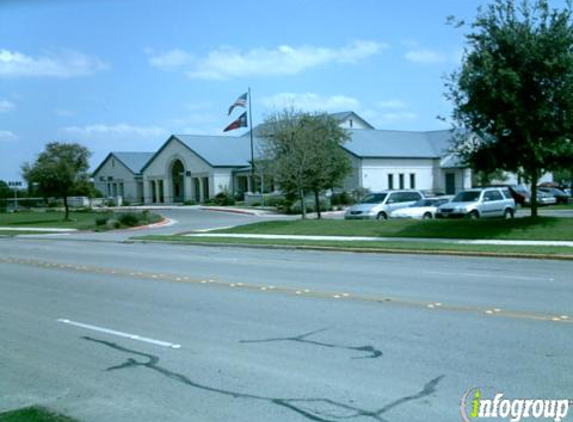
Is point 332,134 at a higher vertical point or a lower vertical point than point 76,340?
higher

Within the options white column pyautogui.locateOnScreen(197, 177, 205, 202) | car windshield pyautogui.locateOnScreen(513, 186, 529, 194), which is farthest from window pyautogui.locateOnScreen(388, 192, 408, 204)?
white column pyautogui.locateOnScreen(197, 177, 205, 202)

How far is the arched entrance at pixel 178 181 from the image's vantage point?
7406cm

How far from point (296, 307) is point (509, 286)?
433 centimetres

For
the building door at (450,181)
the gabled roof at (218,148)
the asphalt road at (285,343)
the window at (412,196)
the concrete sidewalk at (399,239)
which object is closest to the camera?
the asphalt road at (285,343)

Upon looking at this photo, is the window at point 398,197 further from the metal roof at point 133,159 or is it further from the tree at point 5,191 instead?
the tree at point 5,191

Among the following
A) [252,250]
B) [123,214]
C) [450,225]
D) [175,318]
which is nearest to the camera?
[175,318]

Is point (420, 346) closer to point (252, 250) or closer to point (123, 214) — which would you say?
point (252, 250)

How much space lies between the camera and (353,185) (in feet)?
204

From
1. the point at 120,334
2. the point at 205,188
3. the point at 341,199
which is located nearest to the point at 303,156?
the point at 341,199

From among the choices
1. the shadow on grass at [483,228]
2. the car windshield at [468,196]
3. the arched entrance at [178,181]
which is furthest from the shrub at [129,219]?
the arched entrance at [178,181]

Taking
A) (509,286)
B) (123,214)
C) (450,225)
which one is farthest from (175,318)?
(123,214)

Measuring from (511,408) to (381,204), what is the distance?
29.7 m

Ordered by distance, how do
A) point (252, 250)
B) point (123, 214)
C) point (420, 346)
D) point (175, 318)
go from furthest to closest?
point (123, 214)
point (252, 250)
point (175, 318)
point (420, 346)

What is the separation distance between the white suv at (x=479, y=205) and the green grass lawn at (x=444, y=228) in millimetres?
2880
